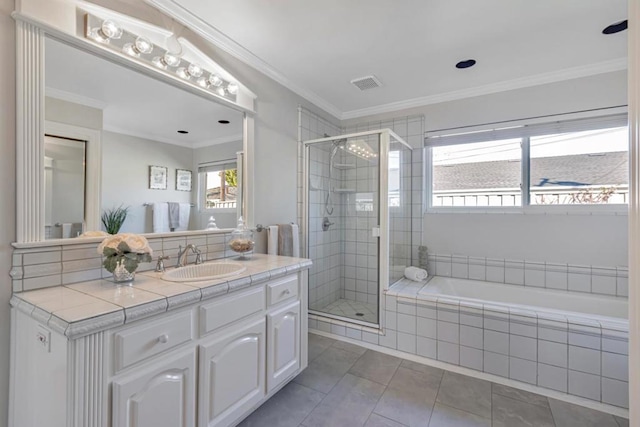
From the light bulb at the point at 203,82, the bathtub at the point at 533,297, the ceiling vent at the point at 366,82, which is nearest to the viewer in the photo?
the light bulb at the point at 203,82

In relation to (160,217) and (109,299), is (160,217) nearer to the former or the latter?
(160,217)

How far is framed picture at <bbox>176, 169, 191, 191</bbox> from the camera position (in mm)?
1872

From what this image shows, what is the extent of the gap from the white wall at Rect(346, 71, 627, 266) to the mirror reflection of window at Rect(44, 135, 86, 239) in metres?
2.95

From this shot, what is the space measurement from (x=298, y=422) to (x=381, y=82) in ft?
9.08

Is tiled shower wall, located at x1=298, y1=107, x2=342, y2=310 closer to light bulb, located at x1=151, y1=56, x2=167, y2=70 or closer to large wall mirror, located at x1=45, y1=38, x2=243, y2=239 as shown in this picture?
large wall mirror, located at x1=45, y1=38, x2=243, y2=239

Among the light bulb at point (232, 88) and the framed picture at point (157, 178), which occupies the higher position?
the light bulb at point (232, 88)

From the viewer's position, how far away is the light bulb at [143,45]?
160 centimetres

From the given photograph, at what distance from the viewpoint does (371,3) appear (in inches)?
68.3

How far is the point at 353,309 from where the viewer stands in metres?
2.93

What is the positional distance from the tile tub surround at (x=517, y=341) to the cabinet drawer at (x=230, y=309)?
1.33 meters

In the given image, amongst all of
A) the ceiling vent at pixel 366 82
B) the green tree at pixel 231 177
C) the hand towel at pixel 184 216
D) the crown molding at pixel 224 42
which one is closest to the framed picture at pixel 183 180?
the hand towel at pixel 184 216

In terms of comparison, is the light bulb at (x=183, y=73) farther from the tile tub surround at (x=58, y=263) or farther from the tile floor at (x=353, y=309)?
the tile floor at (x=353, y=309)

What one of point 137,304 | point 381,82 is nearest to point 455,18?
point 381,82

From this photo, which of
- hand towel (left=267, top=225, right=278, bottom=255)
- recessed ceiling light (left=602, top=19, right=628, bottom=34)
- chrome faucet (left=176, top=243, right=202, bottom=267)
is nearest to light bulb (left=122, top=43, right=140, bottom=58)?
chrome faucet (left=176, top=243, right=202, bottom=267)
